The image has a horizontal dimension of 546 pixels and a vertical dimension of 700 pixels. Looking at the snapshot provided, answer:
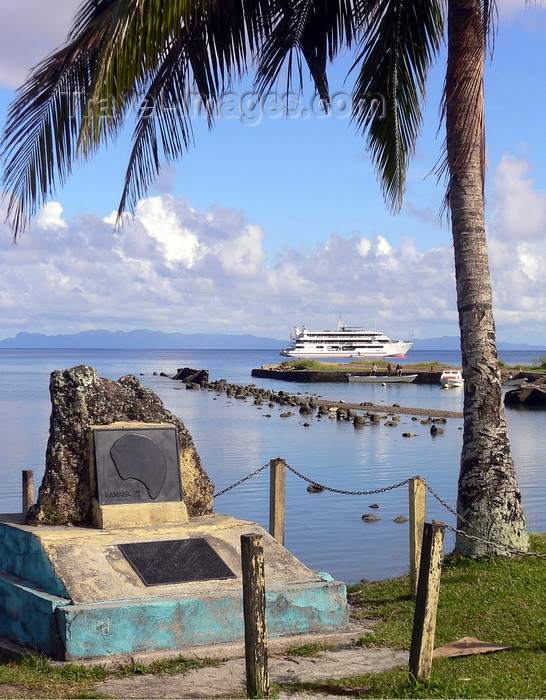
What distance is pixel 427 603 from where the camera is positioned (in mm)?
5426

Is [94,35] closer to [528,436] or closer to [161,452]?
[161,452]

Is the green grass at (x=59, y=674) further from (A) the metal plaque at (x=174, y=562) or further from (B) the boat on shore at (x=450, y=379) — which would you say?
(B) the boat on shore at (x=450, y=379)

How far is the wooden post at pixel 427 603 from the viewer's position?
543cm

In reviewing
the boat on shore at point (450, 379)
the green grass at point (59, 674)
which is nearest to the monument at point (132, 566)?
the green grass at point (59, 674)

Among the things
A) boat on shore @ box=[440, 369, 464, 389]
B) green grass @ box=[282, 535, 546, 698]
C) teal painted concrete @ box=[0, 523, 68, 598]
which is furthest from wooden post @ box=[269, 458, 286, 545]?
boat on shore @ box=[440, 369, 464, 389]

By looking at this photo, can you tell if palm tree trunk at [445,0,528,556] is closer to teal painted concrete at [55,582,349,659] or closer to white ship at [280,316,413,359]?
teal painted concrete at [55,582,349,659]

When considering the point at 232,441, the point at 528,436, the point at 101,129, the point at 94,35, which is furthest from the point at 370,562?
the point at 528,436

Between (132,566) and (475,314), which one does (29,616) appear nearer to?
(132,566)

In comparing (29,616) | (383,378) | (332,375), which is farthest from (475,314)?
(332,375)

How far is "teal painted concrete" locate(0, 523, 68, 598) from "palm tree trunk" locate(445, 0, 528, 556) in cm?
478

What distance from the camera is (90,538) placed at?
728 centimetres

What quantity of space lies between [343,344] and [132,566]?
11608cm

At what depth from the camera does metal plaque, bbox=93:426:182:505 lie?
313 inches

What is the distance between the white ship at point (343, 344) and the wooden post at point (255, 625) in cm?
11584
